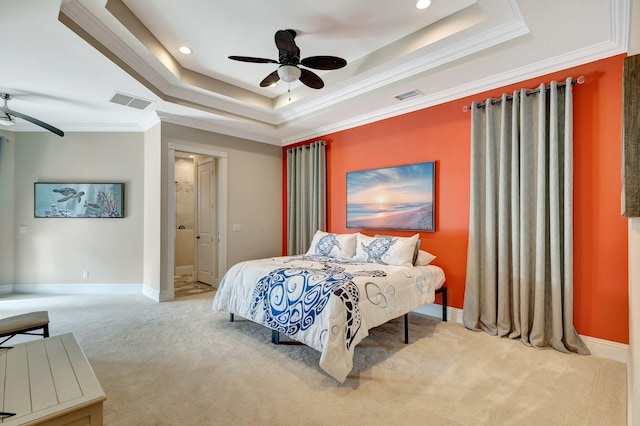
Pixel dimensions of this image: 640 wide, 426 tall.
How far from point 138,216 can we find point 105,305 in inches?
59.9

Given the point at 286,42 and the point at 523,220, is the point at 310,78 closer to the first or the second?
the point at 286,42

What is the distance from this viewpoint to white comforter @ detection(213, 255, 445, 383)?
7.68 feet

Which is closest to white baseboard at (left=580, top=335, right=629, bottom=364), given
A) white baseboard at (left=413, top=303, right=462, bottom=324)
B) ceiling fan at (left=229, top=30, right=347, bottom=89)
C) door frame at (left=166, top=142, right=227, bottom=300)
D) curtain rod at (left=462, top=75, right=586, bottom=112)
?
white baseboard at (left=413, top=303, right=462, bottom=324)

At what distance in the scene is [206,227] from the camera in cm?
587

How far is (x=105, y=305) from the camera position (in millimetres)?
4285

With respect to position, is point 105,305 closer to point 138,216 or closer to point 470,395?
point 138,216

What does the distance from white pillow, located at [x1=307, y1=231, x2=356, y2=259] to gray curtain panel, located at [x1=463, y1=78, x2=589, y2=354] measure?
1.43 metres

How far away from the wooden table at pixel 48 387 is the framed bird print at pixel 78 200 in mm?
3739

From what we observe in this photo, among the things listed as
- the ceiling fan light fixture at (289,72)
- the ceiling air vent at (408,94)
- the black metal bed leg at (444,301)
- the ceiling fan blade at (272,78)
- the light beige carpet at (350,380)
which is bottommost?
the light beige carpet at (350,380)

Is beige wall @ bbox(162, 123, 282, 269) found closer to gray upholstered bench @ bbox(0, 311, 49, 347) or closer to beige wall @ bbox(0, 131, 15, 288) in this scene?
gray upholstered bench @ bbox(0, 311, 49, 347)

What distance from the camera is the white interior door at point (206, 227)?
5.61 metres

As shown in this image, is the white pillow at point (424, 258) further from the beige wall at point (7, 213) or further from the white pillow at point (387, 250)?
the beige wall at point (7, 213)

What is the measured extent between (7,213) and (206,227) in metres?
3.08

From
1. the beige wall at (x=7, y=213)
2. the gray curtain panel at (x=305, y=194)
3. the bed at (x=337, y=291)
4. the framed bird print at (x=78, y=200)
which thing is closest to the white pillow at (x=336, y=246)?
the bed at (x=337, y=291)
